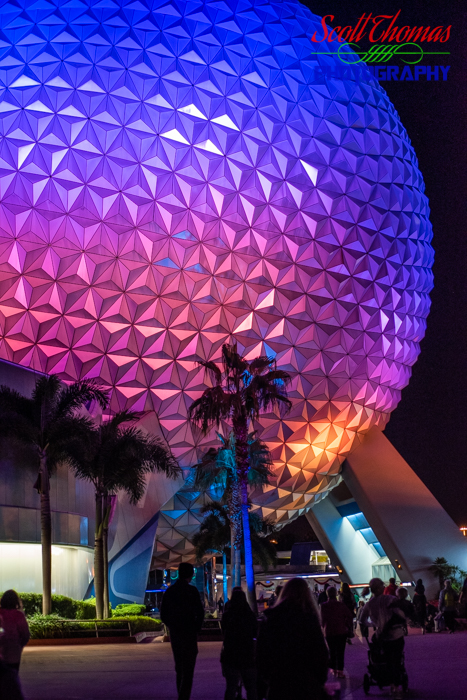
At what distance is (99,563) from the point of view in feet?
78.0

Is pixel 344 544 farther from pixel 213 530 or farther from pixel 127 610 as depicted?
pixel 127 610

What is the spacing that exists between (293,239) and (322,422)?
809cm

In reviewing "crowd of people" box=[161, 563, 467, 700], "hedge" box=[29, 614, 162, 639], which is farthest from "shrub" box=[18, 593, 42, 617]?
"crowd of people" box=[161, 563, 467, 700]

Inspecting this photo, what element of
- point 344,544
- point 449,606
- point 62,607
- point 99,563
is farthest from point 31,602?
point 344,544

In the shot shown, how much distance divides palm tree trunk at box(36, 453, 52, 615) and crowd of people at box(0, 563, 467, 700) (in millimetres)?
10731

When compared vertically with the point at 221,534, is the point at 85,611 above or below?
below

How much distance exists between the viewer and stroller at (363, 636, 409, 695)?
922cm

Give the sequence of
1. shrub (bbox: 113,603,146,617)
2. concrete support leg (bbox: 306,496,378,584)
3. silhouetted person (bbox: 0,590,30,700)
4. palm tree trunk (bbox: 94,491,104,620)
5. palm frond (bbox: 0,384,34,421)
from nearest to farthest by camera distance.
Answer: silhouetted person (bbox: 0,590,30,700) → palm frond (bbox: 0,384,34,421) → palm tree trunk (bbox: 94,491,104,620) → shrub (bbox: 113,603,146,617) → concrete support leg (bbox: 306,496,378,584)

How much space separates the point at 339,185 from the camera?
31938mm

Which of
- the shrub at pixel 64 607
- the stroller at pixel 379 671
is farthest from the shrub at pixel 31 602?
the stroller at pixel 379 671

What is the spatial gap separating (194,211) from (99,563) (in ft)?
43.2

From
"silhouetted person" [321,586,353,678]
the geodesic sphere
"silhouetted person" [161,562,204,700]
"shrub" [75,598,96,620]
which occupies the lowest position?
"shrub" [75,598,96,620]

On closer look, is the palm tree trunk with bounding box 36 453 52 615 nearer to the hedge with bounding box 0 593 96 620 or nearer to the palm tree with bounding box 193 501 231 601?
the hedge with bounding box 0 593 96 620

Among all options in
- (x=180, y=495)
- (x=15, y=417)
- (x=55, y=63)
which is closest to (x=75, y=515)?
(x=15, y=417)
